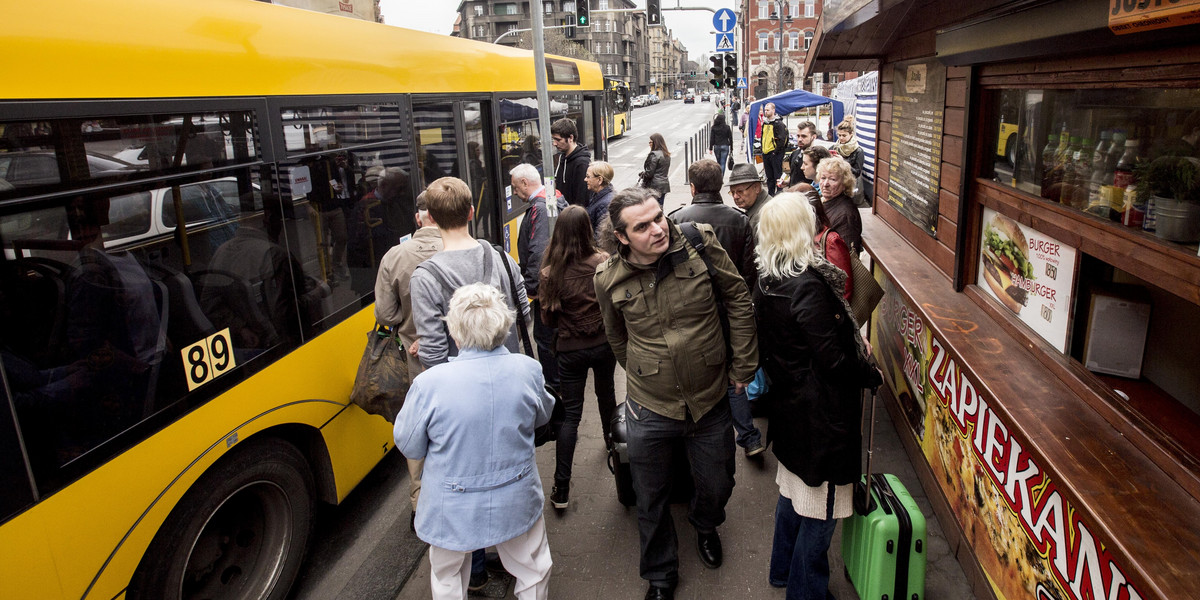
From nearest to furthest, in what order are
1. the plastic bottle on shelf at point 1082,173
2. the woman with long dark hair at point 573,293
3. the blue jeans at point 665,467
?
the plastic bottle on shelf at point 1082,173 < the blue jeans at point 665,467 < the woman with long dark hair at point 573,293

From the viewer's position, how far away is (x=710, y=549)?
372 cm

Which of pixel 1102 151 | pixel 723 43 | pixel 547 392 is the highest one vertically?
pixel 723 43

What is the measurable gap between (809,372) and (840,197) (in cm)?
235

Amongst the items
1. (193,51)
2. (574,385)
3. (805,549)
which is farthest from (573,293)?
(193,51)

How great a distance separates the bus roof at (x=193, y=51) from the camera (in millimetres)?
2447

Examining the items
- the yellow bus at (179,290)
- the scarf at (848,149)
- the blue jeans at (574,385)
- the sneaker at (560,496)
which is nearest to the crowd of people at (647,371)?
the blue jeans at (574,385)

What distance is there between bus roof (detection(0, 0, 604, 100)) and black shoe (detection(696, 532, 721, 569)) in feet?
10.3

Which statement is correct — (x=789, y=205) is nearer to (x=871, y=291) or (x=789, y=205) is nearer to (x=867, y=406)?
(x=871, y=291)

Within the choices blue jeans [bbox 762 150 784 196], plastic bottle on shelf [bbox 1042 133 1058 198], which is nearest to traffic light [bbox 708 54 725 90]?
blue jeans [bbox 762 150 784 196]

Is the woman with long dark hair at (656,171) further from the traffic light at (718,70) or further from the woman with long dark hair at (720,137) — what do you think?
the traffic light at (718,70)

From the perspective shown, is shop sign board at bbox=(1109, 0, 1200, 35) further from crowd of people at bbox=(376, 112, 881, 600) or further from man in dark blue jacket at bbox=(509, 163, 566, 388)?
man in dark blue jacket at bbox=(509, 163, 566, 388)

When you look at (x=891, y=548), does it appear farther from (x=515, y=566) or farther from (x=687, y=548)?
(x=515, y=566)

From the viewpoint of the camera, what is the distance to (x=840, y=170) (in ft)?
15.9

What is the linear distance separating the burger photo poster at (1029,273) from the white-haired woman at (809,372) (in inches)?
38.1
